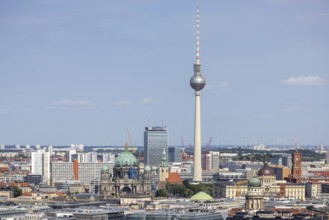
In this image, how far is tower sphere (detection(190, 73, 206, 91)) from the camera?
433ft

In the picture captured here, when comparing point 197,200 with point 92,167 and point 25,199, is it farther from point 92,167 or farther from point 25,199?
point 92,167

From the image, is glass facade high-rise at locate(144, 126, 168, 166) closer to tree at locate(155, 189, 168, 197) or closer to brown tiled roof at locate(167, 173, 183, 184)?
brown tiled roof at locate(167, 173, 183, 184)

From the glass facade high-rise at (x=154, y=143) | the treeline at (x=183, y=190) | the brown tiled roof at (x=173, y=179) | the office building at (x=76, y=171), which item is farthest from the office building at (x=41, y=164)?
the treeline at (x=183, y=190)

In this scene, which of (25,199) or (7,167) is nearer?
(25,199)

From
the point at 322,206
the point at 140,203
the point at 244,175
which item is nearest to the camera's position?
the point at 322,206

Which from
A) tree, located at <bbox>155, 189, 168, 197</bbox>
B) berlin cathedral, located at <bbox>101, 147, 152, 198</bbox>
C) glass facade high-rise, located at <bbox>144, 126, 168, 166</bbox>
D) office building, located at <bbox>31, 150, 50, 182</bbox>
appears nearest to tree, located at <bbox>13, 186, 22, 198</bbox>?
berlin cathedral, located at <bbox>101, 147, 152, 198</bbox>

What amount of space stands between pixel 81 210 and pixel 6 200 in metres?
21.1

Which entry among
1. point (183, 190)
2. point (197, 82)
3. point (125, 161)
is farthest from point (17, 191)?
point (197, 82)

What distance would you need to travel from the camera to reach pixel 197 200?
10281 cm

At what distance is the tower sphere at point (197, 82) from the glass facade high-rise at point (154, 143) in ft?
158

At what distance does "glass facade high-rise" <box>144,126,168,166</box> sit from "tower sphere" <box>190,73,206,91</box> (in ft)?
158

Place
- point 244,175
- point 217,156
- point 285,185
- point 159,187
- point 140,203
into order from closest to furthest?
1. point 140,203
2. point 285,185
3. point 159,187
4. point 244,175
5. point 217,156

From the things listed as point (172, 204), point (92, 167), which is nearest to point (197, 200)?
point (172, 204)

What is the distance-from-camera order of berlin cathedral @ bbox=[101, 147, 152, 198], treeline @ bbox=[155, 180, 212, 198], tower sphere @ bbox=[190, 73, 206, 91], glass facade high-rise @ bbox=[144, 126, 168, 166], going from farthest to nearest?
glass facade high-rise @ bbox=[144, 126, 168, 166]
tower sphere @ bbox=[190, 73, 206, 91]
treeline @ bbox=[155, 180, 212, 198]
berlin cathedral @ bbox=[101, 147, 152, 198]
